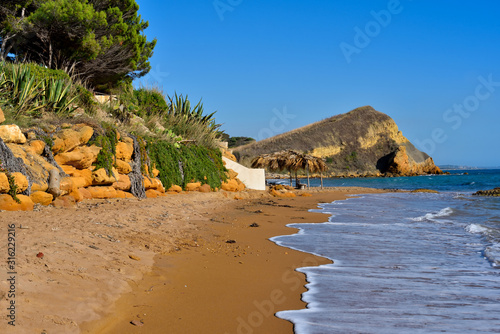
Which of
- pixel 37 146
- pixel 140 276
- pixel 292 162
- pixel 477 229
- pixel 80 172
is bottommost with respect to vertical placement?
pixel 477 229

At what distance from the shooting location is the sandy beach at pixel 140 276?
2746 millimetres

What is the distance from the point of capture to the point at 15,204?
6289mm

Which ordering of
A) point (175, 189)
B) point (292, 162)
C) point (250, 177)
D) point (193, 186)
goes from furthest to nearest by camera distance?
point (292, 162), point (250, 177), point (193, 186), point (175, 189)

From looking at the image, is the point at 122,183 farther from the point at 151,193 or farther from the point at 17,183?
the point at 17,183

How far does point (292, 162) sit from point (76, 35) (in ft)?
48.7

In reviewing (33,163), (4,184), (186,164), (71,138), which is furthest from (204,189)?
(4,184)

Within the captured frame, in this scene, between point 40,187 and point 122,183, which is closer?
point 40,187

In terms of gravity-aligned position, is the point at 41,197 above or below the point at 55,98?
→ below

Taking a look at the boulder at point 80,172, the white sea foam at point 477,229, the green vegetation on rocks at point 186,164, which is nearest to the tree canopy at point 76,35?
the green vegetation on rocks at point 186,164

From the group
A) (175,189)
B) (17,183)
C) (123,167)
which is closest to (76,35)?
(175,189)

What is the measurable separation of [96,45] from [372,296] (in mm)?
16073

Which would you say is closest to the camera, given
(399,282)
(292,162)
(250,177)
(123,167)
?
(399,282)

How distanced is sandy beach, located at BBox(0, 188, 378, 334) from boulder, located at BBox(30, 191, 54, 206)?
0.56 m

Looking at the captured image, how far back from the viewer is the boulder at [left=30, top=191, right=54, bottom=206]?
694 centimetres
